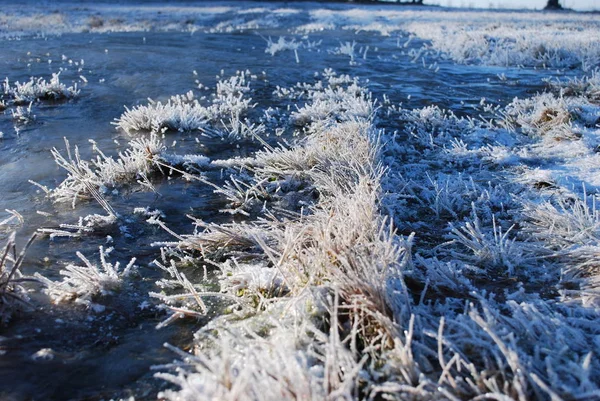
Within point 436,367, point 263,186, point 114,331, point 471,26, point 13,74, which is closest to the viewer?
point 436,367

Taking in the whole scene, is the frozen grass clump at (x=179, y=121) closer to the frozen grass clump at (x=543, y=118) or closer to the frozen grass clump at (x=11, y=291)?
the frozen grass clump at (x=11, y=291)

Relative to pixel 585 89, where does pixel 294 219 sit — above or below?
below

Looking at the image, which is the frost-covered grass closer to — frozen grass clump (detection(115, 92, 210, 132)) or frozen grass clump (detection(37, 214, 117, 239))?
frozen grass clump (detection(37, 214, 117, 239))

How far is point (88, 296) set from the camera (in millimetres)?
2584

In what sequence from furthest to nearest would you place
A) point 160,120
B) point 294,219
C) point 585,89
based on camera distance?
point 585,89 → point 160,120 → point 294,219

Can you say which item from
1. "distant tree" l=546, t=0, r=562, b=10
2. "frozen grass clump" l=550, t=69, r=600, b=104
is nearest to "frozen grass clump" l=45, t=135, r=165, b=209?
"frozen grass clump" l=550, t=69, r=600, b=104

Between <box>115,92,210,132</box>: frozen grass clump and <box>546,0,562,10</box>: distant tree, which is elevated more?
<box>546,0,562,10</box>: distant tree

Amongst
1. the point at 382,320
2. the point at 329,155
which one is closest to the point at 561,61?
the point at 329,155

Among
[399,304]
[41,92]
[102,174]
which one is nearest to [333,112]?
[102,174]

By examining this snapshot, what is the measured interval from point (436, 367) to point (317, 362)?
486 millimetres

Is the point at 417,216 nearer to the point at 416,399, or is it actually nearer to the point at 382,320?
the point at 382,320

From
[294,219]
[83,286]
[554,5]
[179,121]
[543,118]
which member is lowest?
[83,286]

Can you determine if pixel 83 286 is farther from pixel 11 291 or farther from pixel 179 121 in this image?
pixel 179 121

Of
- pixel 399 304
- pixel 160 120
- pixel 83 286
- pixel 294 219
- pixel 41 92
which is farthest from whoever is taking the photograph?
pixel 41 92
